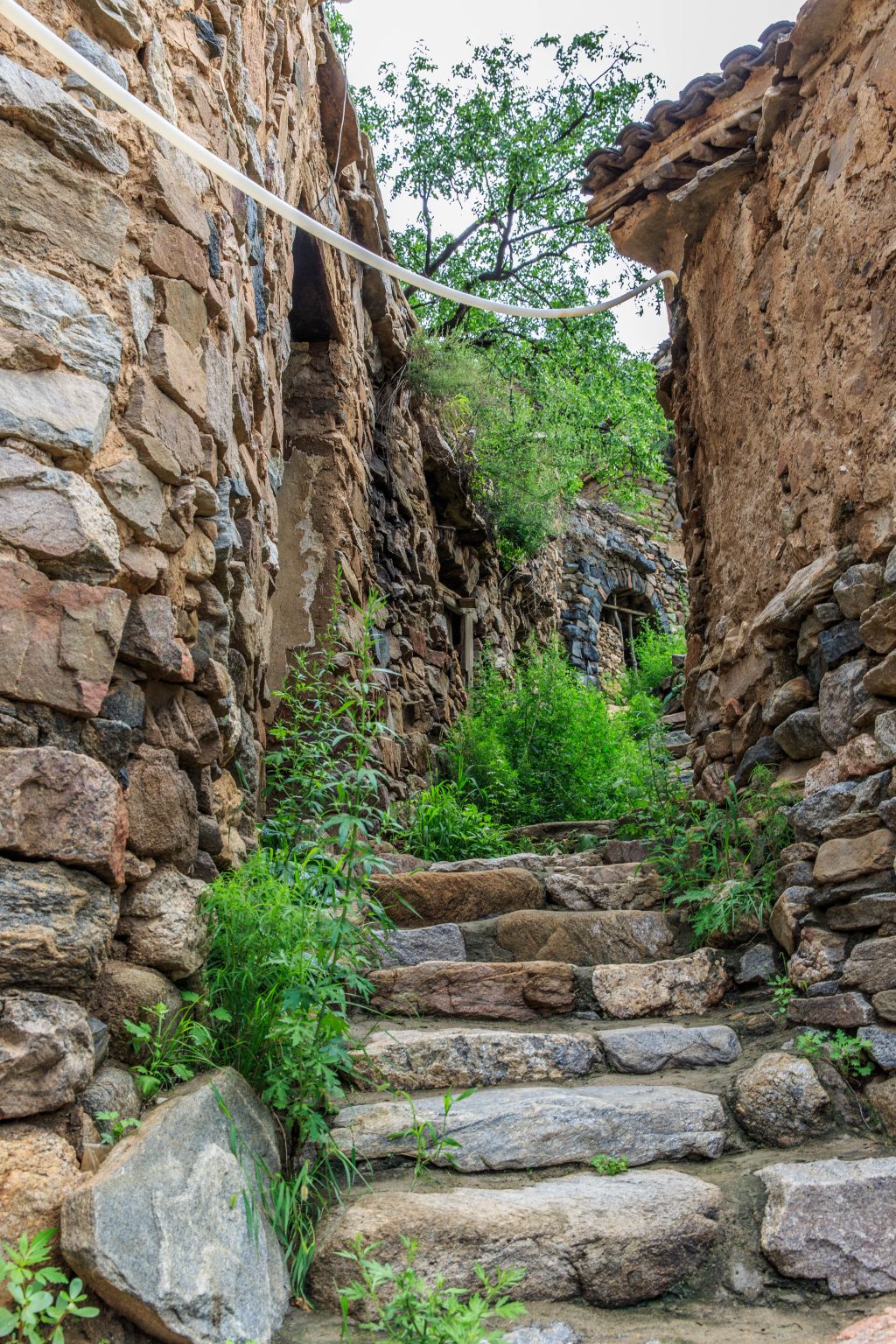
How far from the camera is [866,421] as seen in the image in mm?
2957

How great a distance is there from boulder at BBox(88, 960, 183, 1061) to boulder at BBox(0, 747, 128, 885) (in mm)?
193

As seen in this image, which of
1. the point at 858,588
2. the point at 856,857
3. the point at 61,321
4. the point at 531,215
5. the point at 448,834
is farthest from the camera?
the point at 531,215

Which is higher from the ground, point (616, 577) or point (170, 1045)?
point (616, 577)

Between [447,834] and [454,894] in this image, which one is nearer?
[454,894]

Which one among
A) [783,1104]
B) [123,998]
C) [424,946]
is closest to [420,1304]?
[123,998]

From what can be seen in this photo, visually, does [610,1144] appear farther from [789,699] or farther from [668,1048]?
[789,699]

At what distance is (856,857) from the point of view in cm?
258

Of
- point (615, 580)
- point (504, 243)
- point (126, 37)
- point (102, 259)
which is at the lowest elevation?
point (102, 259)

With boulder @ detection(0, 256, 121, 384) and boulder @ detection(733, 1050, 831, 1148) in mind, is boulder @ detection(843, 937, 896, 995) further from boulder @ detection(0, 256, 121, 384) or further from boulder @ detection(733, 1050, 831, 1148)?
boulder @ detection(0, 256, 121, 384)

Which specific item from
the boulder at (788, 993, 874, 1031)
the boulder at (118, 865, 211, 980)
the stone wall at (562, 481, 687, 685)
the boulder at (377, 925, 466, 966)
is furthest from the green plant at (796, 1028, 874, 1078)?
the stone wall at (562, 481, 687, 685)

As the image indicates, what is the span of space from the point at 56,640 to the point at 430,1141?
1.32m

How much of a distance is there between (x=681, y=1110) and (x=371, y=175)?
6078 millimetres

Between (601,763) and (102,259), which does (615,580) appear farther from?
(102,259)

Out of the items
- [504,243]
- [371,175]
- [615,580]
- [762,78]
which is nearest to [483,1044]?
[762,78]
